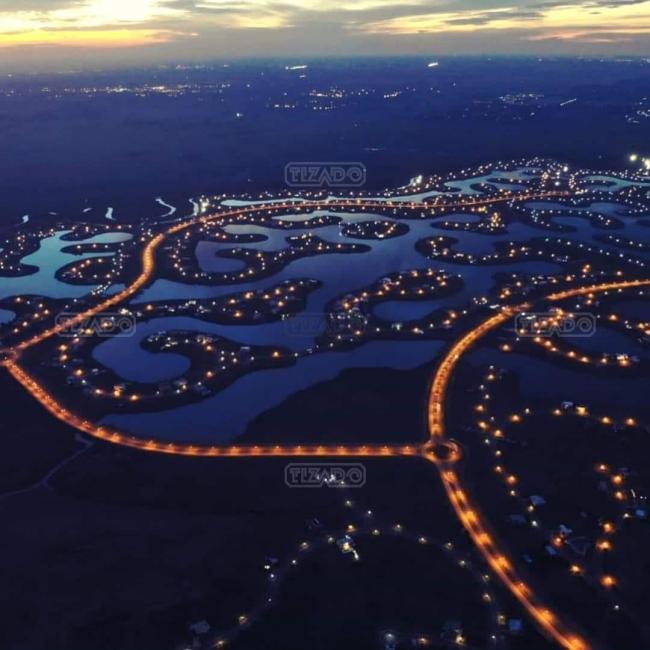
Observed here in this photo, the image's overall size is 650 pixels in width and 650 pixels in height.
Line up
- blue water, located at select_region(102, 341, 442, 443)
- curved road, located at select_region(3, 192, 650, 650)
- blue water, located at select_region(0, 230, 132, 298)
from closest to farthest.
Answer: curved road, located at select_region(3, 192, 650, 650), blue water, located at select_region(102, 341, 442, 443), blue water, located at select_region(0, 230, 132, 298)

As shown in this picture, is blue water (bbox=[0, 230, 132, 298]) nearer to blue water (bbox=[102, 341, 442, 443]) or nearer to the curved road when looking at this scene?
the curved road

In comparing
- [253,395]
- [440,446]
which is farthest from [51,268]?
[440,446]

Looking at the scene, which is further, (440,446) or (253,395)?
(253,395)

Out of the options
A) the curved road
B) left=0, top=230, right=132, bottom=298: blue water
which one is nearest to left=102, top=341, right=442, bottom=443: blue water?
the curved road

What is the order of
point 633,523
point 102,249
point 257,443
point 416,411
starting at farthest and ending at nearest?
1. point 102,249
2. point 416,411
3. point 257,443
4. point 633,523

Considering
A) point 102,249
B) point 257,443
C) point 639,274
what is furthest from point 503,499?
point 102,249

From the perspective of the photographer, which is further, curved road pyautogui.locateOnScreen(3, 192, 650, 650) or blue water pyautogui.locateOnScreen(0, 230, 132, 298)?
blue water pyautogui.locateOnScreen(0, 230, 132, 298)

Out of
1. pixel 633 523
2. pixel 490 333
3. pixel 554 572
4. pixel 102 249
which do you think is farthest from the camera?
pixel 102 249

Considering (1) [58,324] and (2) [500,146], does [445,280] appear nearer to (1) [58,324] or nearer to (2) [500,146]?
(1) [58,324]

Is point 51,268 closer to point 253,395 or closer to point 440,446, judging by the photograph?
point 253,395

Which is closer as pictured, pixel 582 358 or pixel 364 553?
pixel 364 553
